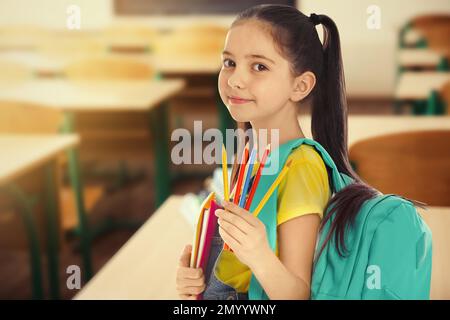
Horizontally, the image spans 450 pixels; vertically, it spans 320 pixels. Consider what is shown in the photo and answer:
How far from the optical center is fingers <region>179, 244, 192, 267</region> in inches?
21.5

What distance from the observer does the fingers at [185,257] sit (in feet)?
1.79

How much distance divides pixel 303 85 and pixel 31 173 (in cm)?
200

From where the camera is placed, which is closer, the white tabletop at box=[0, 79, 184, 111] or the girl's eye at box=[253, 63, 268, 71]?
the girl's eye at box=[253, 63, 268, 71]

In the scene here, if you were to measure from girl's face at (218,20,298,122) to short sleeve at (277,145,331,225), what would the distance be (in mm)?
51

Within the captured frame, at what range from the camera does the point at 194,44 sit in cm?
493

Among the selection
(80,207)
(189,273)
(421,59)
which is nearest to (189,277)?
(189,273)

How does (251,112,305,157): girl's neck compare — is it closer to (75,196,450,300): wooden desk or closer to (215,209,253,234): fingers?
(215,209,253,234): fingers

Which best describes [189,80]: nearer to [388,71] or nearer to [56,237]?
[56,237]

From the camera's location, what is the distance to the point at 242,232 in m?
0.47

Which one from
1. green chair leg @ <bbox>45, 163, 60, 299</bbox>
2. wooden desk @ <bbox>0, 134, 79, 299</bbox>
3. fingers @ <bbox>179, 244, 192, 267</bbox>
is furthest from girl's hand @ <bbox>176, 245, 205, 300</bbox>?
green chair leg @ <bbox>45, 163, 60, 299</bbox>

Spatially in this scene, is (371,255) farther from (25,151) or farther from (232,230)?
(25,151)

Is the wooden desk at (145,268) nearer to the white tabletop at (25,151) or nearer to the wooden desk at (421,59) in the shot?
the white tabletop at (25,151)
